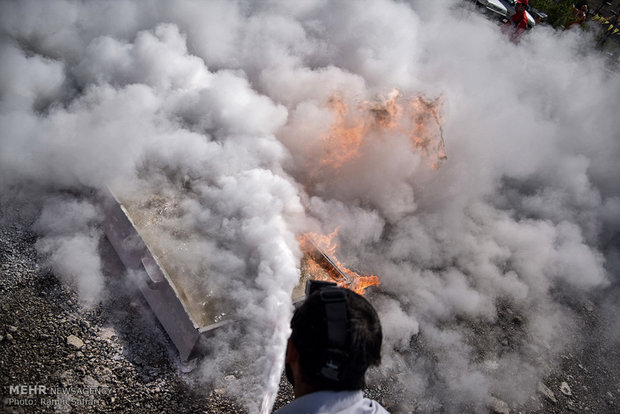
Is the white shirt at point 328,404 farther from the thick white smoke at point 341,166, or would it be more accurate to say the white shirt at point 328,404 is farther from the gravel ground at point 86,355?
the gravel ground at point 86,355

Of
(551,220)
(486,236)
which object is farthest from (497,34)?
(486,236)

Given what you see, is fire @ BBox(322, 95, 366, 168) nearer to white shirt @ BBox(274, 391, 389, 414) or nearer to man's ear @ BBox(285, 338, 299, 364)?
man's ear @ BBox(285, 338, 299, 364)

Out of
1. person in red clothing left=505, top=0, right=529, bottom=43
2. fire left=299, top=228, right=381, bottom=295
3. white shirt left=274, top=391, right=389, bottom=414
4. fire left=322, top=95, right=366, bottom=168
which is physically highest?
person in red clothing left=505, top=0, right=529, bottom=43

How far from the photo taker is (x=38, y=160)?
504 centimetres

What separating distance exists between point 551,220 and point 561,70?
4251 millimetres

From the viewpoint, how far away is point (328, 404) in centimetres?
158

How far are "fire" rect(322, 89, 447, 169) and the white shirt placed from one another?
4997 mm

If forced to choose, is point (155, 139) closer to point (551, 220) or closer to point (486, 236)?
point (486, 236)

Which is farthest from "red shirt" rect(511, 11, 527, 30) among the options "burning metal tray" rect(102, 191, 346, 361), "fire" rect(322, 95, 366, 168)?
"burning metal tray" rect(102, 191, 346, 361)

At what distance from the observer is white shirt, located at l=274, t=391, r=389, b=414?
62.1 inches

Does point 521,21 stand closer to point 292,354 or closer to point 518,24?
point 518,24

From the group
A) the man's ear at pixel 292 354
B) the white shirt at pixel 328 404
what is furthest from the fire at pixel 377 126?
the white shirt at pixel 328 404

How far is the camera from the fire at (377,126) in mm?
6353

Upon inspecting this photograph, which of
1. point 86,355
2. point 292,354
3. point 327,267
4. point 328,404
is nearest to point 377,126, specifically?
point 327,267
